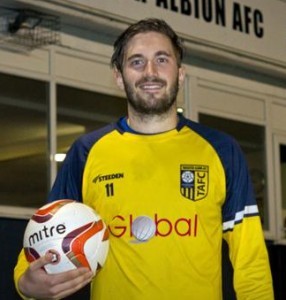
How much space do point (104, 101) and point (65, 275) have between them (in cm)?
499

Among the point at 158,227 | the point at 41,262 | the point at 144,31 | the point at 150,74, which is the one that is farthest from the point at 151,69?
the point at 41,262

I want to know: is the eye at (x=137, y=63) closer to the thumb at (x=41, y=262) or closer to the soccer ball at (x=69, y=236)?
the soccer ball at (x=69, y=236)

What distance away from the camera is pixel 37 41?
23.1 feet

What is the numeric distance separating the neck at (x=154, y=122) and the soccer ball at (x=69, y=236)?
38cm

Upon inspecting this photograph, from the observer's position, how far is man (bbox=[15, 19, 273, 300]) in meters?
2.98

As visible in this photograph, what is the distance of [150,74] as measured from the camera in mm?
3039

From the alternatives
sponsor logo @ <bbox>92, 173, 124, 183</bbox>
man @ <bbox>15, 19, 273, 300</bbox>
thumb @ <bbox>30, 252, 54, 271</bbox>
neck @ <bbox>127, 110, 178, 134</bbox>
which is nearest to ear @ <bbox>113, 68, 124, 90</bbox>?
man @ <bbox>15, 19, 273, 300</bbox>

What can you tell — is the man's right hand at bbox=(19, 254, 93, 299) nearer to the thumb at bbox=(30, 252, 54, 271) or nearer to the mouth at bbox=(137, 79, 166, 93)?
the thumb at bbox=(30, 252, 54, 271)

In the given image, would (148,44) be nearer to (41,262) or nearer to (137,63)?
(137,63)

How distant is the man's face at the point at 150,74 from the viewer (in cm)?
306

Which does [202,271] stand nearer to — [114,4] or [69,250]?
[69,250]

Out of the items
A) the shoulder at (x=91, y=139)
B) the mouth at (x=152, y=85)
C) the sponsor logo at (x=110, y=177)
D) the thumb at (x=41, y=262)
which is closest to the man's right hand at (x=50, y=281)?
the thumb at (x=41, y=262)

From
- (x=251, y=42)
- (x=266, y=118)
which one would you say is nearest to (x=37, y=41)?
(x=251, y=42)

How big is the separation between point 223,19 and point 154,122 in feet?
17.9
